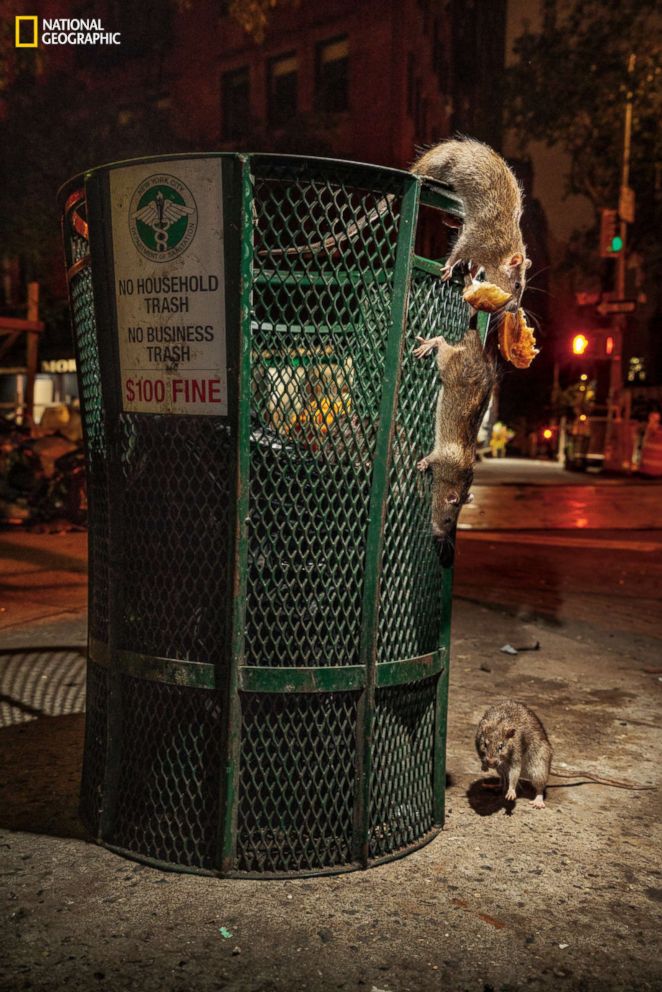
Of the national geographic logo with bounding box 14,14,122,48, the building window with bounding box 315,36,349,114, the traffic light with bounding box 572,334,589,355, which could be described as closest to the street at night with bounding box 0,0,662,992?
the national geographic logo with bounding box 14,14,122,48

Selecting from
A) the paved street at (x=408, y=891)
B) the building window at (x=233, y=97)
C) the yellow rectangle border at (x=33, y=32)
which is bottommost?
the paved street at (x=408, y=891)

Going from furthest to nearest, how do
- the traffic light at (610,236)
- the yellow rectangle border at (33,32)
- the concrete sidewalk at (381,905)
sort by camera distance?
1. the traffic light at (610,236)
2. the yellow rectangle border at (33,32)
3. the concrete sidewalk at (381,905)

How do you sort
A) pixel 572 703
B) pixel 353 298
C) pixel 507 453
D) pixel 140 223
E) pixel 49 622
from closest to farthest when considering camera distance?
pixel 140 223 → pixel 353 298 → pixel 572 703 → pixel 49 622 → pixel 507 453

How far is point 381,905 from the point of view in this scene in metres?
2.93

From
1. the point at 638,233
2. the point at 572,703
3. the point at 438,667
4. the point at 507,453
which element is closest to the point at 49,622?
the point at 572,703

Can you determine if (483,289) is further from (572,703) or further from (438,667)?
(572,703)

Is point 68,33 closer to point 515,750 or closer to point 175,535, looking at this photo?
point 175,535

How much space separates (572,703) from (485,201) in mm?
3174

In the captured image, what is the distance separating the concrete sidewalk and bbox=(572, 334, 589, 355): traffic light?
78.4 feet

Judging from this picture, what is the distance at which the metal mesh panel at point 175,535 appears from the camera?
9.93ft

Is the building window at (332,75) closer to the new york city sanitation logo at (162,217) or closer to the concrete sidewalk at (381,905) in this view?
the concrete sidewalk at (381,905)

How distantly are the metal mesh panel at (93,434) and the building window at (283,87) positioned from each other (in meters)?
27.7

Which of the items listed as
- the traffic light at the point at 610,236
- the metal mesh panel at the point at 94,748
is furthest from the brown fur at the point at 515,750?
the traffic light at the point at 610,236

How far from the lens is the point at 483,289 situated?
10.6 feet
